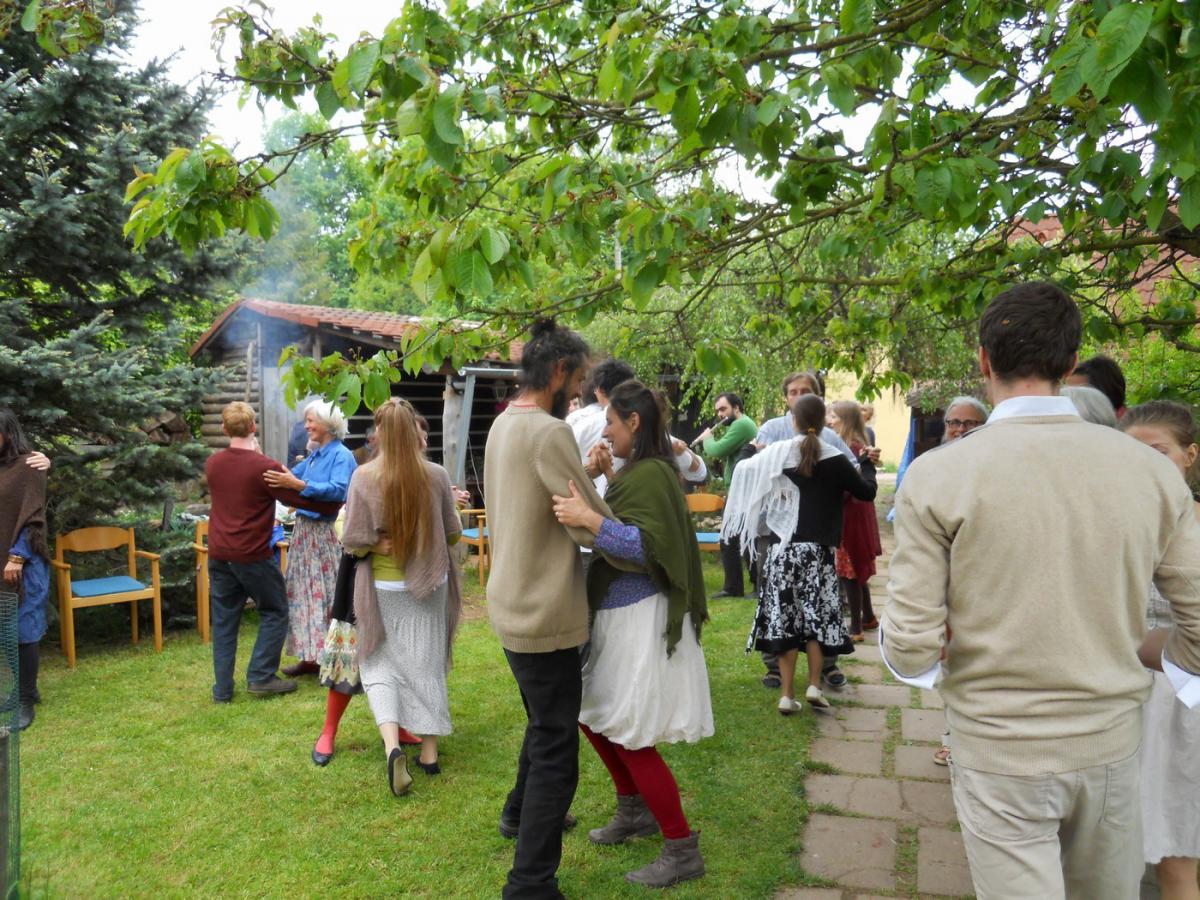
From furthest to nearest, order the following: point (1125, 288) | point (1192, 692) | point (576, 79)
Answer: point (1125, 288) → point (576, 79) → point (1192, 692)

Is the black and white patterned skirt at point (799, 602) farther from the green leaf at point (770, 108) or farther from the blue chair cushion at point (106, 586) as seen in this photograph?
the blue chair cushion at point (106, 586)

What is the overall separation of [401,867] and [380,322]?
1001 centimetres

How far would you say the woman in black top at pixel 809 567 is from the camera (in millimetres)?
5348

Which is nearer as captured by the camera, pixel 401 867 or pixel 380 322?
pixel 401 867

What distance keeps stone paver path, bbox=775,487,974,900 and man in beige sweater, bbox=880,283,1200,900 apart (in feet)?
5.05

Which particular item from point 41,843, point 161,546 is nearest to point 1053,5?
point 41,843

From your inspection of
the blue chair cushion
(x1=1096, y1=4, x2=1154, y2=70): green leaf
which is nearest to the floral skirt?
the blue chair cushion

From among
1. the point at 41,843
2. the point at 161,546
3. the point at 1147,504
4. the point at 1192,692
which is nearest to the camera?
→ the point at 1147,504

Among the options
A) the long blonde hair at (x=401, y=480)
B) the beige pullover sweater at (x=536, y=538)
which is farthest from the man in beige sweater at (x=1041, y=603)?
the long blonde hair at (x=401, y=480)

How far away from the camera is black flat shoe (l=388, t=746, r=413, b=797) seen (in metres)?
4.40

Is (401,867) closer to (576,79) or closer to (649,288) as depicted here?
(649,288)

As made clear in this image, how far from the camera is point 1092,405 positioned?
10.7 feet

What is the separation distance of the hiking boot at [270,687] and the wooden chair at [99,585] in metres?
1.64

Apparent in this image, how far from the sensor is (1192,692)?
216cm
